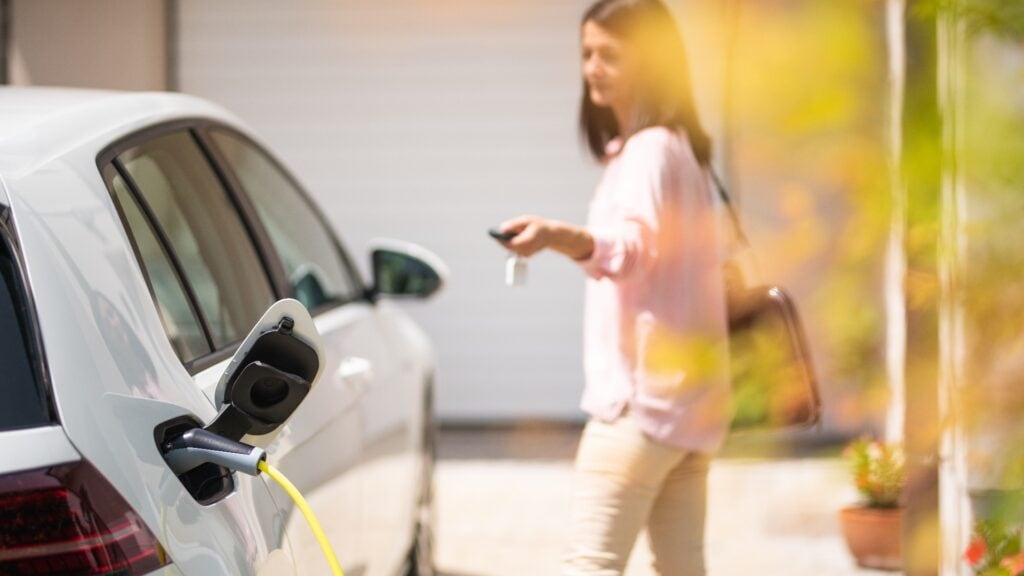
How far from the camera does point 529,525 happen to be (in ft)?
22.5

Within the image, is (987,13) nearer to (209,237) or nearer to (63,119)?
(63,119)

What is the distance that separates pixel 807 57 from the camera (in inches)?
35.0

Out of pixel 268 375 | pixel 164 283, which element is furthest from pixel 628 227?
pixel 268 375

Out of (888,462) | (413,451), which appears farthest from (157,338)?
(888,462)

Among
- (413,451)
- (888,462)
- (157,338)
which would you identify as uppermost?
(157,338)

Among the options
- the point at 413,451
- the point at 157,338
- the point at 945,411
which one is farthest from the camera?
the point at 413,451

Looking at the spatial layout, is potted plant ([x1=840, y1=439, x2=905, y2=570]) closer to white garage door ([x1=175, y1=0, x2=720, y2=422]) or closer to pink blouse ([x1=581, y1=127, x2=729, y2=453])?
pink blouse ([x1=581, y1=127, x2=729, y2=453])

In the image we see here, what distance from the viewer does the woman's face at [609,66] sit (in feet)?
10.7

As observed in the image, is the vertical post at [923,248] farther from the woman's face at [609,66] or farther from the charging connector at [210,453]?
the woman's face at [609,66]

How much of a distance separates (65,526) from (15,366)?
8.8 inches

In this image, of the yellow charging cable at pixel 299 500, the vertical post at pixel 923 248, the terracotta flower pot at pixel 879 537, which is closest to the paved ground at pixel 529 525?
the terracotta flower pot at pixel 879 537

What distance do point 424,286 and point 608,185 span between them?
4.03ft

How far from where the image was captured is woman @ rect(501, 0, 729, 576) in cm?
302

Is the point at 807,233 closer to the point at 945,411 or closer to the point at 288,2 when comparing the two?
the point at 945,411
